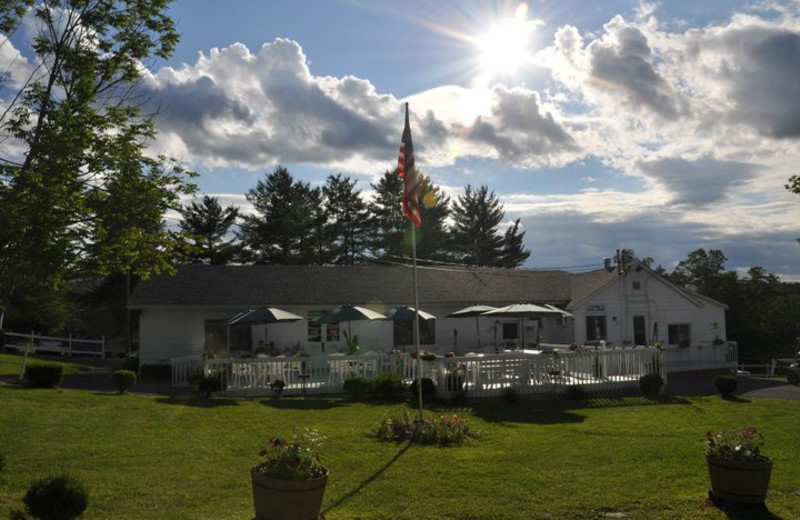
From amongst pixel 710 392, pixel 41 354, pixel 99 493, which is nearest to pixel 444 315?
pixel 710 392

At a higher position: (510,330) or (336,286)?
(336,286)

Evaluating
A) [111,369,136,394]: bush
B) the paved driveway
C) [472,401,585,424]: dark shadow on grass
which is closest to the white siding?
the paved driveway

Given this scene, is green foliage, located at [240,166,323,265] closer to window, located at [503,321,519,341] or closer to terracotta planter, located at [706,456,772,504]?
window, located at [503,321,519,341]

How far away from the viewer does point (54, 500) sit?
588 centimetres

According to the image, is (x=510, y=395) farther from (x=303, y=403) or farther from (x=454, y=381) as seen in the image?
(x=303, y=403)

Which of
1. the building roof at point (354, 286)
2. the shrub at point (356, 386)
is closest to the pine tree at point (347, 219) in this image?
the building roof at point (354, 286)

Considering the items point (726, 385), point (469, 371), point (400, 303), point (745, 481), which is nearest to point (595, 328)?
point (400, 303)

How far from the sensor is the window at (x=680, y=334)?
30.9 m

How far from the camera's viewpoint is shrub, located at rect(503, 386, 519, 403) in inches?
715

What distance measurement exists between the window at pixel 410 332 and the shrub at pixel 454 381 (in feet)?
33.8

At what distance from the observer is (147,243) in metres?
11.0

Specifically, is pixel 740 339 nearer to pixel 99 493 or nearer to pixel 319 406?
pixel 319 406

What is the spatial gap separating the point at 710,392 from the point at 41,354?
117 feet

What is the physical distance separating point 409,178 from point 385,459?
559 centimetres
